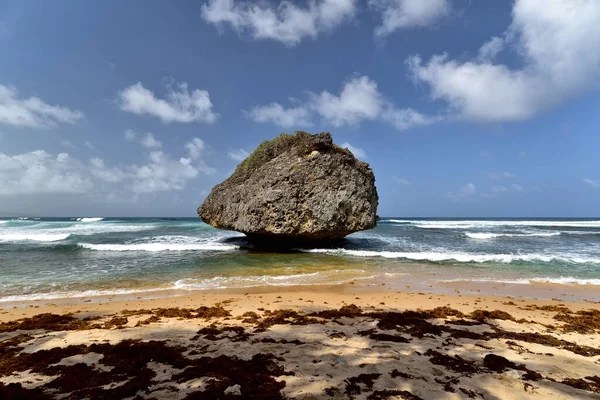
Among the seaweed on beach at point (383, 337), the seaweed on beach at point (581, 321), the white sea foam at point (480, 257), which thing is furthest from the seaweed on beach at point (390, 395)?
the white sea foam at point (480, 257)

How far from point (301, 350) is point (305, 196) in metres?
14.0

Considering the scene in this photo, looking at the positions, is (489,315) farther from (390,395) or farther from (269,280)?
(269,280)

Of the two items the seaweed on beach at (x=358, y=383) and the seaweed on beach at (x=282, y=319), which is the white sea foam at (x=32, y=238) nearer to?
the seaweed on beach at (x=282, y=319)

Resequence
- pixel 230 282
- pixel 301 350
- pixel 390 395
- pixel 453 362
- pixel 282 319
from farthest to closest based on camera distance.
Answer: pixel 230 282
pixel 282 319
pixel 301 350
pixel 453 362
pixel 390 395

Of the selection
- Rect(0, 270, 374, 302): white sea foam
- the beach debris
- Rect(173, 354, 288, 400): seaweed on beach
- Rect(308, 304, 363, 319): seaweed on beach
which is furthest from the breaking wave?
the beach debris

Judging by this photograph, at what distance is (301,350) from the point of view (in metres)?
4.75

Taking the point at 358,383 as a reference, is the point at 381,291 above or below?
below

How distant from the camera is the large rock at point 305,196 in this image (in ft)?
59.7

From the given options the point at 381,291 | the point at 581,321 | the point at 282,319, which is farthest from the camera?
the point at 381,291

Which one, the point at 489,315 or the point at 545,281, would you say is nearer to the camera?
the point at 489,315

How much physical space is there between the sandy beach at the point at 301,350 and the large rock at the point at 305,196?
33.5ft

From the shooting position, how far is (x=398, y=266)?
14359 mm

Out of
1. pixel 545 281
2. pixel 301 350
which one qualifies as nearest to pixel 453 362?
pixel 301 350

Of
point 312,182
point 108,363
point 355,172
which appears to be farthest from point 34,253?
point 355,172
